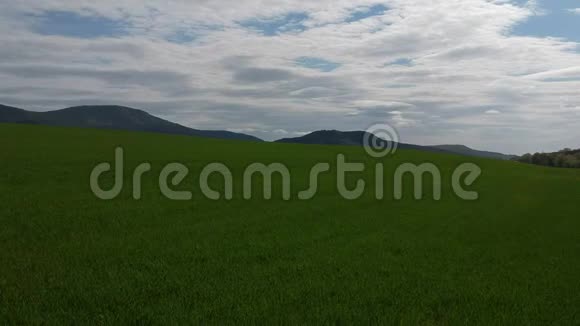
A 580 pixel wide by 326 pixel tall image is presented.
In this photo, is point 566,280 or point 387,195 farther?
point 387,195

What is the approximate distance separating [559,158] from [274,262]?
134 m

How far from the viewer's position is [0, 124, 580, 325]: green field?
833 cm

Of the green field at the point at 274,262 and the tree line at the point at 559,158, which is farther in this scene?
the tree line at the point at 559,158

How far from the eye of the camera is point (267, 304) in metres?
8.51

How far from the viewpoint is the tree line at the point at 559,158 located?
119431mm

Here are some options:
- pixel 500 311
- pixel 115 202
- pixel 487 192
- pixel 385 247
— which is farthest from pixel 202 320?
pixel 487 192

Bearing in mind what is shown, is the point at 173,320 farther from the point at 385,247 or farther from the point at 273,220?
the point at 273,220

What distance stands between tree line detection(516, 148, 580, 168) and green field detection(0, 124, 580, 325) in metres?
113

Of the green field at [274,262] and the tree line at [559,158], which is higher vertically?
the tree line at [559,158]

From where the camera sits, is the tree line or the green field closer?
the green field

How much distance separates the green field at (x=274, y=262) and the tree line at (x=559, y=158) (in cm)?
11268

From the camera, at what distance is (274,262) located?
1153 centimetres

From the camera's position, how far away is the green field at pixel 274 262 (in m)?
8.33

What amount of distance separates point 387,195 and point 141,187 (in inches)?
534
